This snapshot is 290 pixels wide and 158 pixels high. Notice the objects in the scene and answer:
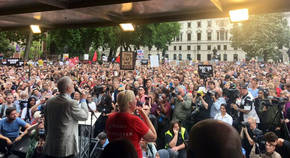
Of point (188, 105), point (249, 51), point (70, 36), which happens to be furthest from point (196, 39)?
point (188, 105)

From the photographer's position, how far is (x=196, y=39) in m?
96.4

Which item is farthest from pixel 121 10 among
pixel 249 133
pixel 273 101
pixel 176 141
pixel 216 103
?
pixel 273 101

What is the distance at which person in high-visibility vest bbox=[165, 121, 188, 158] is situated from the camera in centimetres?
547

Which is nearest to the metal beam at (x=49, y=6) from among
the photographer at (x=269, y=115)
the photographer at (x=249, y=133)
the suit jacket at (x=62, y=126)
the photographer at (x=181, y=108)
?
the suit jacket at (x=62, y=126)

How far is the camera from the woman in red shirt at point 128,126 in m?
2.79

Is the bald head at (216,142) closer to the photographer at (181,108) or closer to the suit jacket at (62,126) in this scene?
the suit jacket at (62,126)

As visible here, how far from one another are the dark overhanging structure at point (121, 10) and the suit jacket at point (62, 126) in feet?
5.98

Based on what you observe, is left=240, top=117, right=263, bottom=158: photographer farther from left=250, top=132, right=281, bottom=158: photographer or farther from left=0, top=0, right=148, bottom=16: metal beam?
left=0, top=0, right=148, bottom=16: metal beam

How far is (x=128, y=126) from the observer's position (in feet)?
9.18

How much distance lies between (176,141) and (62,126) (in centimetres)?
315

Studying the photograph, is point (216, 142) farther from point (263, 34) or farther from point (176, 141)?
point (263, 34)

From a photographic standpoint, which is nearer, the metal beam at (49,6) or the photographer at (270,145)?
the metal beam at (49,6)

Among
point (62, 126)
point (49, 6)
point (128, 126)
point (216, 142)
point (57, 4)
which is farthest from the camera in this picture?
point (49, 6)

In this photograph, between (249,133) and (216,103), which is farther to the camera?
(216,103)
